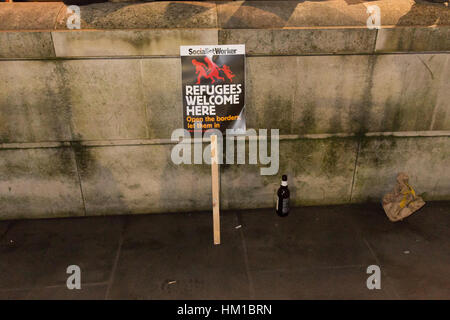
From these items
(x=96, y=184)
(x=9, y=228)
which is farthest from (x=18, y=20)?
(x=9, y=228)

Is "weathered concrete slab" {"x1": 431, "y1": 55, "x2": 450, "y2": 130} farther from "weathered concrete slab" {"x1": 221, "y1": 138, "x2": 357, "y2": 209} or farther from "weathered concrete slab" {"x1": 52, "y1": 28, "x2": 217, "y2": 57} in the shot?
"weathered concrete slab" {"x1": 52, "y1": 28, "x2": 217, "y2": 57}

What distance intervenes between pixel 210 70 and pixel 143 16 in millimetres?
1161

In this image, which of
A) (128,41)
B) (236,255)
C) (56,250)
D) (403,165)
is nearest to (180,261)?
(236,255)

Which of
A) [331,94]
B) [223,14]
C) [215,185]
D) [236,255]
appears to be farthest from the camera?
[331,94]

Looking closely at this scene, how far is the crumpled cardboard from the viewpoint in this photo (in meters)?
5.16

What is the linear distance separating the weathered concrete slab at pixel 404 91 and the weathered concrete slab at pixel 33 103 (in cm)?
456

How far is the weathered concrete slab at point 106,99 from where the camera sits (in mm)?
4637

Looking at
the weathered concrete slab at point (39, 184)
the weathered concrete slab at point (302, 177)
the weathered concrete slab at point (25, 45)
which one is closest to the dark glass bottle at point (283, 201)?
the weathered concrete slab at point (302, 177)

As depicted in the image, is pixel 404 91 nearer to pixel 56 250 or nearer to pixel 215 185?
pixel 215 185

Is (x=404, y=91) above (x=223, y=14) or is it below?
below

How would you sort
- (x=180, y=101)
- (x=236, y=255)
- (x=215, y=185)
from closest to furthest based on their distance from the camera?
(x=215, y=185) < (x=236, y=255) < (x=180, y=101)

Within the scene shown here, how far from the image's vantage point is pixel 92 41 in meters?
4.49

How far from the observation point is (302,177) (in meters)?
5.52
